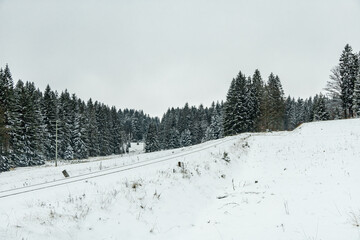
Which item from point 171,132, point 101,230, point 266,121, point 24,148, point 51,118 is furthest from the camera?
point 171,132

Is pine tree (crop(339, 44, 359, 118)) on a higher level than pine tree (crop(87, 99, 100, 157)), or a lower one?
higher

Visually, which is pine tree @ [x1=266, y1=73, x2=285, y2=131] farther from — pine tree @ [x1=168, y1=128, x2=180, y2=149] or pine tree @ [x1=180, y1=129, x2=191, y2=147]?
pine tree @ [x1=168, y1=128, x2=180, y2=149]

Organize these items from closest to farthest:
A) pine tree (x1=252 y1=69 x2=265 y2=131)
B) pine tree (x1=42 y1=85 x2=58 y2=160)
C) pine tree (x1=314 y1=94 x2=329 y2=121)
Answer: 1. pine tree (x1=252 y1=69 x2=265 y2=131)
2. pine tree (x1=42 y1=85 x2=58 y2=160)
3. pine tree (x1=314 y1=94 x2=329 y2=121)

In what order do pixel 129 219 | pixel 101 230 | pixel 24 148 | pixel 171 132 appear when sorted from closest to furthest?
pixel 101 230, pixel 129 219, pixel 24 148, pixel 171 132

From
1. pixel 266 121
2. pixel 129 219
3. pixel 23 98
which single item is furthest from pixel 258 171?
pixel 23 98

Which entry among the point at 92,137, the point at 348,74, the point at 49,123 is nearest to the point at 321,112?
the point at 348,74

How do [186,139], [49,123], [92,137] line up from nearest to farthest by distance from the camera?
[49,123]
[92,137]
[186,139]

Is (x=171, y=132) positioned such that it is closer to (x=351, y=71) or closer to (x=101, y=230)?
(x=351, y=71)

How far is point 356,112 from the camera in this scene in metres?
41.2

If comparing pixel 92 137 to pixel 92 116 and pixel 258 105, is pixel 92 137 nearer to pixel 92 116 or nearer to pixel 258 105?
pixel 92 116

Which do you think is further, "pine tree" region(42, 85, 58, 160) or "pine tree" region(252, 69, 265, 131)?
"pine tree" region(42, 85, 58, 160)

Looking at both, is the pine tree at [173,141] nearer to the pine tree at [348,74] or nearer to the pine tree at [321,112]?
the pine tree at [321,112]

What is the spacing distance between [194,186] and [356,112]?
46.1 m

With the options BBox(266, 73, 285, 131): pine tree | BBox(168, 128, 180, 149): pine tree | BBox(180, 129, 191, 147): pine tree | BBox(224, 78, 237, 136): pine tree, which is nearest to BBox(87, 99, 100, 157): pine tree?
BBox(168, 128, 180, 149): pine tree
